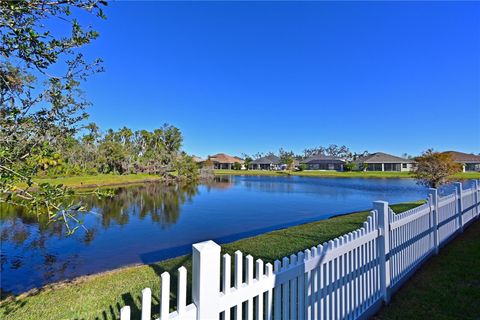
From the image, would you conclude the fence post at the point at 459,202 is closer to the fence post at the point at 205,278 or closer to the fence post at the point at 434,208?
the fence post at the point at 434,208

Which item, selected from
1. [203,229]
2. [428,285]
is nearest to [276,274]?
[428,285]

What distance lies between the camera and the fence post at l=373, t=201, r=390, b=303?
329cm

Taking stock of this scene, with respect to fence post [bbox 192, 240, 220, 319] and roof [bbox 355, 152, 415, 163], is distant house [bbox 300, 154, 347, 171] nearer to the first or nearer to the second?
roof [bbox 355, 152, 415, 163]

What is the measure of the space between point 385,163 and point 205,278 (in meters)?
59.7

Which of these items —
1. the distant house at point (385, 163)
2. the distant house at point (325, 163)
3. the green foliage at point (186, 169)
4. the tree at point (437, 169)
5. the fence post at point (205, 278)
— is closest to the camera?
the fence post at point (205, 278)

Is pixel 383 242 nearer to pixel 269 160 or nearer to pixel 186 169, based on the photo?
pixel 186 169

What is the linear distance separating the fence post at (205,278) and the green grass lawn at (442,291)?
2.66m

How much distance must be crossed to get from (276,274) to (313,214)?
1121 centimetres

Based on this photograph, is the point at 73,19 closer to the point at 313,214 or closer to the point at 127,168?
the point at 313,214


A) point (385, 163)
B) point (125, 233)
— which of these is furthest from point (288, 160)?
A: point (125, 233)

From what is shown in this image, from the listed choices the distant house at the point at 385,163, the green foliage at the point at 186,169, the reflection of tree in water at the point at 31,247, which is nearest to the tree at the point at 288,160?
the distant house at the point at 385,163

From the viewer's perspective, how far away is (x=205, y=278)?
5.10 ft

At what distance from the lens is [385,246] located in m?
3.31

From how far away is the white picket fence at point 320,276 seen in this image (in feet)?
5.11
